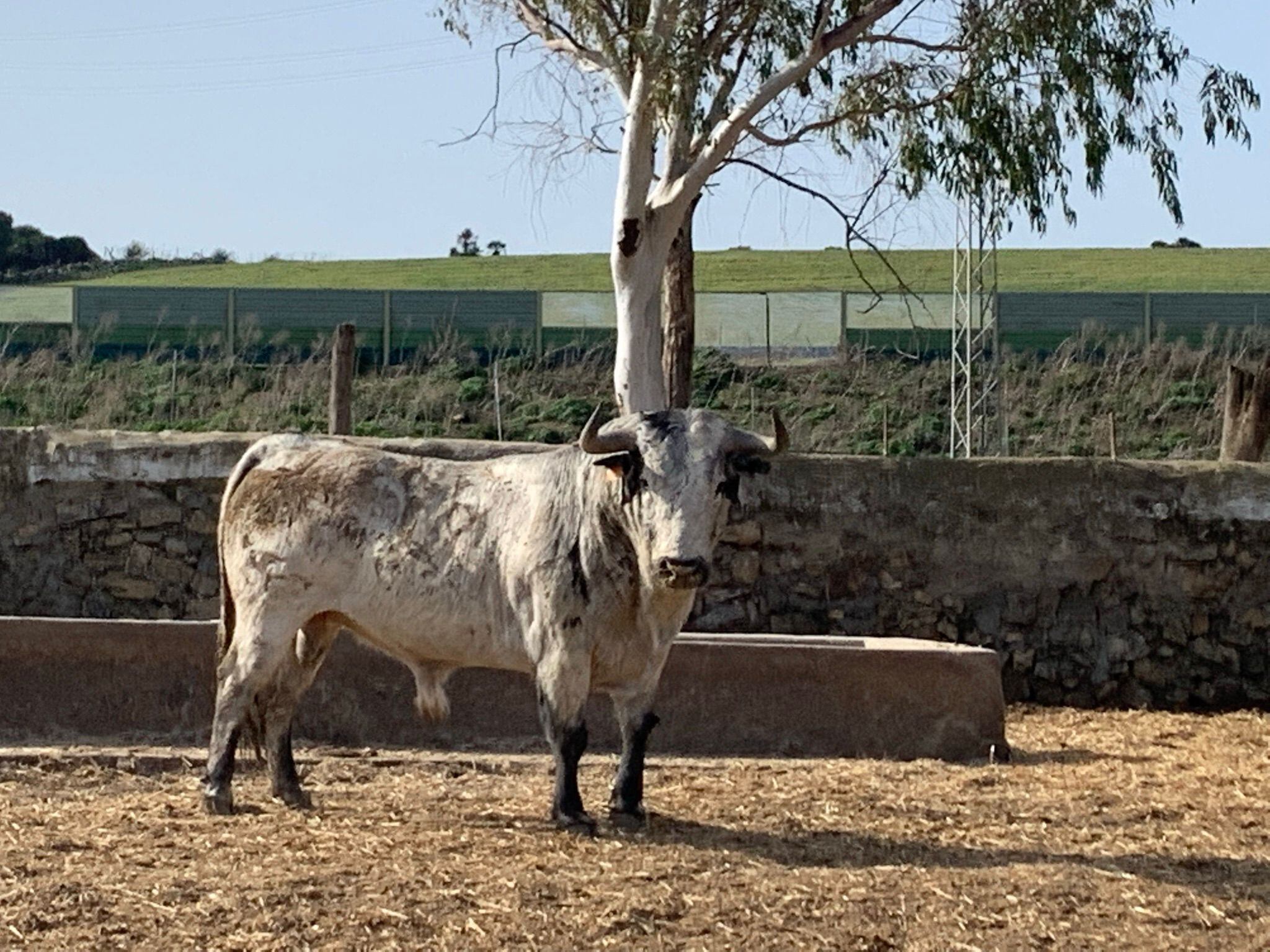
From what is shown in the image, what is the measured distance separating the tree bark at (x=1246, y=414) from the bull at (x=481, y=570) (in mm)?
6577

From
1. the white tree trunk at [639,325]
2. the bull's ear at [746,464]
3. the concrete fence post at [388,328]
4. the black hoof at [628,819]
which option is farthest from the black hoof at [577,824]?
the concrete fence post at [388,328]

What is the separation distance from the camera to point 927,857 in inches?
300

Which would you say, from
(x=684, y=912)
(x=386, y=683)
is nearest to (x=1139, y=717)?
(x=386, y=683)

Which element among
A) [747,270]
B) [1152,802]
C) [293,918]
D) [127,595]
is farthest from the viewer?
[747,270]

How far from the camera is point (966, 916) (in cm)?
662

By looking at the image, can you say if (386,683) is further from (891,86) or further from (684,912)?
(891,86)

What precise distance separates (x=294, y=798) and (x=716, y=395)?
74.6 feet

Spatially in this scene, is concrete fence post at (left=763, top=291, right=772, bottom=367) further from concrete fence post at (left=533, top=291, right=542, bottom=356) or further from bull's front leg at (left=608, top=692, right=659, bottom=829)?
bull's front leg at (left=608, top=692, right=659, bottom=829)

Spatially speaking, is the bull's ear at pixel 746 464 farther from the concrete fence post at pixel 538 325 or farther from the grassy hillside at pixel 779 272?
the grassy hillside at pixel 779 272

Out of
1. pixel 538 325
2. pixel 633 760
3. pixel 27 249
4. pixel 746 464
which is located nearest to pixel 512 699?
pixel 633 760

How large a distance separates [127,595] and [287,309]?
73.4 ft

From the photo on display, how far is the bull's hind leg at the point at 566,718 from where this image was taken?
7.95 m

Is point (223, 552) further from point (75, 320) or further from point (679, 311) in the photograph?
point (75, 320)

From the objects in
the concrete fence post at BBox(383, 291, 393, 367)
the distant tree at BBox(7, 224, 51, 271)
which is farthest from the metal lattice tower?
the distant tree at BBox(7, 224, 51, 271)
